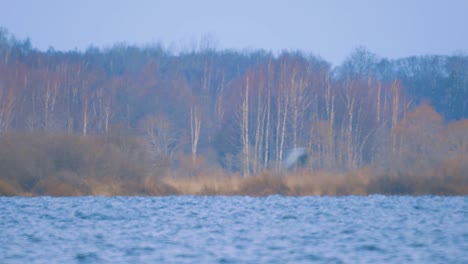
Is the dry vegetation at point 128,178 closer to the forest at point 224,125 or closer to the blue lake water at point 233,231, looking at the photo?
the forest at point 224,125

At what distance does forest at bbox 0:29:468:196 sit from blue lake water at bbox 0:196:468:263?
19.9 feet

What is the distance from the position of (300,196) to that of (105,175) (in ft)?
34.4

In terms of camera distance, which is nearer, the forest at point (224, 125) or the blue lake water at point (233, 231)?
the blue lake water at point (233, 231)

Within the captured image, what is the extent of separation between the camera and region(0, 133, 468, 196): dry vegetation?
34500 mm

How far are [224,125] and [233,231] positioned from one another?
36.6 meters

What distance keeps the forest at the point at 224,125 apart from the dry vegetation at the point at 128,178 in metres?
0.06

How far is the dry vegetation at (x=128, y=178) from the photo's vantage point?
3450 centimetres

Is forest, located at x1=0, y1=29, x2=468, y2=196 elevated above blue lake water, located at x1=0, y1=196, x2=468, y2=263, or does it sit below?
above

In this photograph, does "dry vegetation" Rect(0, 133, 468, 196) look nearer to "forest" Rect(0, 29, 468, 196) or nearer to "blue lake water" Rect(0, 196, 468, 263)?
"forest" Rect(0, 29, 468, 196)

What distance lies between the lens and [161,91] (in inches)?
2416

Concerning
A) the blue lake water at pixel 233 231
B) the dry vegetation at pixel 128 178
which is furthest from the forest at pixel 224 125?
the blue lake water at pixel 233 231

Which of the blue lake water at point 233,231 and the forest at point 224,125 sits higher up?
the forest at point 224,125

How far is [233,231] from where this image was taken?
744 inches

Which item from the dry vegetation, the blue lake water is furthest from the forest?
the blue lake water
